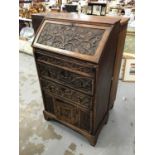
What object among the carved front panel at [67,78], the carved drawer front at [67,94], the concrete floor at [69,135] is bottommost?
the concrete floor at [69,135]

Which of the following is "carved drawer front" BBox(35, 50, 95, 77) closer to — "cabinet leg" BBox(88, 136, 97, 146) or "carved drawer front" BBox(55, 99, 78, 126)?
"carved drawer front" BBox(55, 99, 78, 126)

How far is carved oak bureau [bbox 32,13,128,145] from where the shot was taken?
102 centimetres

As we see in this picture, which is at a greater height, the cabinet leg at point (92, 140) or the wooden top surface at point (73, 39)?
the wooden top surface at point (73, 39)

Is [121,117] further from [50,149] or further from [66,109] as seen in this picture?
[50,149]

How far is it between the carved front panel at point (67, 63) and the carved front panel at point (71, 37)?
9 centimetres

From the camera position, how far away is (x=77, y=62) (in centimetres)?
106

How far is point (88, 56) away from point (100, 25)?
0.78 ft

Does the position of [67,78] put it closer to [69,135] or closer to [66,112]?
[66,112]

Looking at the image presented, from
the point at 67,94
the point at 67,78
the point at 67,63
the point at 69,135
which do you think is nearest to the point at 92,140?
the point at 69,135

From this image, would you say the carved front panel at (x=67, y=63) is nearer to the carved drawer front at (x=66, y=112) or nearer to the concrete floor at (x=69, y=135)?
the carved drawer front at (x=66, y=112)

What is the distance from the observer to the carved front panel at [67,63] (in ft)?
3.43

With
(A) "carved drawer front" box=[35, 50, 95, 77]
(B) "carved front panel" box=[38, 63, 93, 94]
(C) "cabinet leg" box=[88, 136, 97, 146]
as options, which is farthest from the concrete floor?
(A) "carved drawer front" box=[35, 50, 95, 77]

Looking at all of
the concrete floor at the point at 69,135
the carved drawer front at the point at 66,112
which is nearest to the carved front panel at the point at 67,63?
the carved drawer front at the point at 66,112
